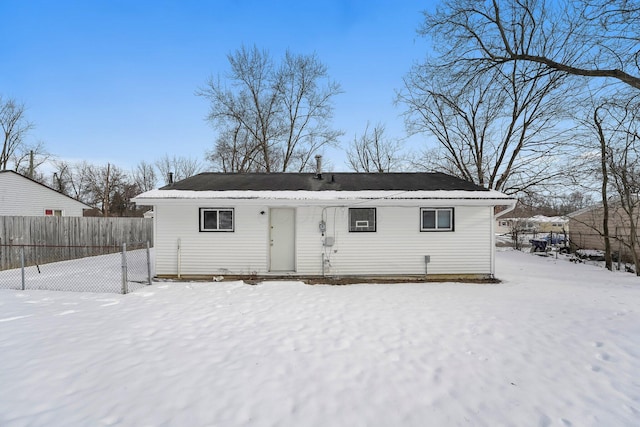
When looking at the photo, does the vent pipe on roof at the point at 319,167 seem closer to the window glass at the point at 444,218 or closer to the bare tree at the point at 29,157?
the window glass at the point at 444,218

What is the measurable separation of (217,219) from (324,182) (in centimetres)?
361

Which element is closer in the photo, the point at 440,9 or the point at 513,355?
the point at 513,355

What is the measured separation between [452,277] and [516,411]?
21.1 ft

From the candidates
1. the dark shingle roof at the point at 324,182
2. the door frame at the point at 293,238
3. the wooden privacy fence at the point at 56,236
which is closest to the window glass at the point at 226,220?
the dark shingle roof at the point at 324,182

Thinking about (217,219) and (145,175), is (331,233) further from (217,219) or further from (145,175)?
(145,175)

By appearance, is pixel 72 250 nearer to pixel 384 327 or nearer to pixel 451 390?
pixel 384 327

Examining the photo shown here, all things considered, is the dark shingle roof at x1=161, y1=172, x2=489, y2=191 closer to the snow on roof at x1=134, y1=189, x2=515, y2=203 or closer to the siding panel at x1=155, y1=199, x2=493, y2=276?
the snow on roof at x1=134, y1=189, x2=515, y2=203

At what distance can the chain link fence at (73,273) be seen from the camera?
744cm

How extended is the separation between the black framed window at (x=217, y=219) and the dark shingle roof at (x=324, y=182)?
27.9 inches

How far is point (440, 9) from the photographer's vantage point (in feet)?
26.3

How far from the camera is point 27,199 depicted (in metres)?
14.8

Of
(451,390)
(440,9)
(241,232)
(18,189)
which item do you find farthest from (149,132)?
(451,390)

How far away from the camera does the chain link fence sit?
7.44 meters

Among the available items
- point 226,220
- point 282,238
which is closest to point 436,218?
point 282,238
